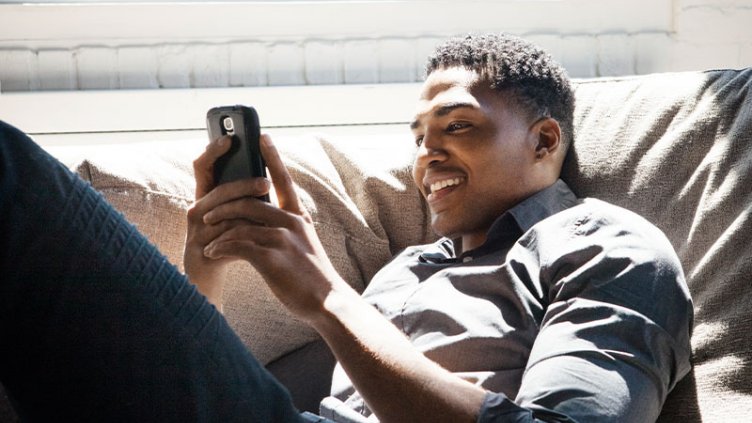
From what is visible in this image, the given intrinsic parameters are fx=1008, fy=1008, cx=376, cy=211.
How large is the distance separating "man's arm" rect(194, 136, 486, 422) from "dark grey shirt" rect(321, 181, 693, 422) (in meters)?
0.06

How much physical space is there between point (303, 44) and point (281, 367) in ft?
3.17

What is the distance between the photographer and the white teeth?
1.43 metres

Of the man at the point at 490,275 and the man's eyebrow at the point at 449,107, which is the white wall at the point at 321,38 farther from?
the man's eyebrow at the point at 449,107

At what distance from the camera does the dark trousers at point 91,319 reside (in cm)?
85

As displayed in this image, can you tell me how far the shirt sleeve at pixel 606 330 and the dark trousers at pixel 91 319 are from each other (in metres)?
0.30

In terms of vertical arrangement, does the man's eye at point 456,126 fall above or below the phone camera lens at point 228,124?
below

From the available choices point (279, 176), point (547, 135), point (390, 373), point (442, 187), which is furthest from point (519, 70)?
point (390, 373)

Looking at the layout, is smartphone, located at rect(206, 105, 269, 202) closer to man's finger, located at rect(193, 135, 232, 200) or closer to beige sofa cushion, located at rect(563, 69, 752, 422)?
man's finger, located at rect(193, 135, 232, 200)

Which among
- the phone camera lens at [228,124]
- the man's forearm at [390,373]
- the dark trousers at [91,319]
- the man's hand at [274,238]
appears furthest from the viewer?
the phone camera lens at [228,124]

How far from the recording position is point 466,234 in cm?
147

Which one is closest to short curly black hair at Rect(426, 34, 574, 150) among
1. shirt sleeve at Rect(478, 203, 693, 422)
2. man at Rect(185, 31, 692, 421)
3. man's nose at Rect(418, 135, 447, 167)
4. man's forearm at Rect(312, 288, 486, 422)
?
man at Rect(185, 31, 692, 421)

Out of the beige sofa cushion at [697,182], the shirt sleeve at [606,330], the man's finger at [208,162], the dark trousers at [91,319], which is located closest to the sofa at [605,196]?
the beige sofa cushion at [697,182]

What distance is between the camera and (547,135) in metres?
1.47

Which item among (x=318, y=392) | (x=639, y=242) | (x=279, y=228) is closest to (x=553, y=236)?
(x=639, y=242)
